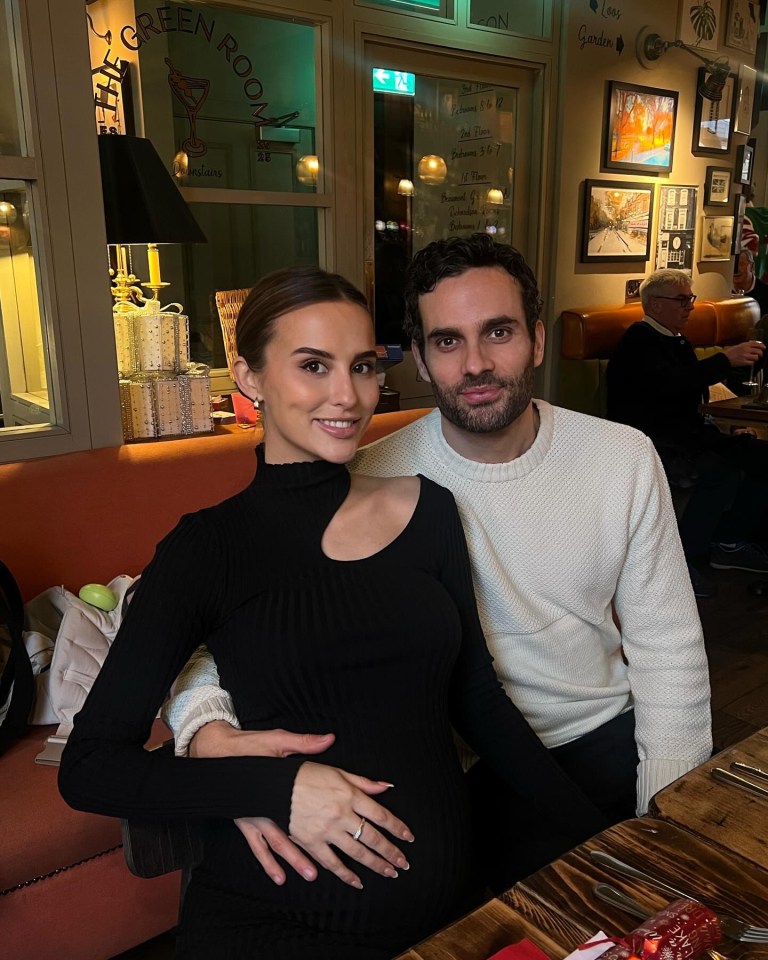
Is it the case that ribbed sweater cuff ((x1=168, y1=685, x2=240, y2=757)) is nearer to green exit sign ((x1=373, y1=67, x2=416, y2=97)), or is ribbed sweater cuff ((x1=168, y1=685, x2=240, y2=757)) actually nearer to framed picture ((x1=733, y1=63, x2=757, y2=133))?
green exit sign ((x1=373, y1=67, x2=416, y2=97))

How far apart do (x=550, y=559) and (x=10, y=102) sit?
1927mm

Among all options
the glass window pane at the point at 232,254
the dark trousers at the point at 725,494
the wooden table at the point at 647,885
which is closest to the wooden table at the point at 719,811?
the wooden table at the point at 647,885

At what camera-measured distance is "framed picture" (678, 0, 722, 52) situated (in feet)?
15.8

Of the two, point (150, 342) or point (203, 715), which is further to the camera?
point (150, 342)

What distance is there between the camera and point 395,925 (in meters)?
1.07

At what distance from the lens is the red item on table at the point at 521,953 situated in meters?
0.76

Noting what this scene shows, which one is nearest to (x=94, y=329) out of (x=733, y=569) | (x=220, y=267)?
(x=220, y=267)

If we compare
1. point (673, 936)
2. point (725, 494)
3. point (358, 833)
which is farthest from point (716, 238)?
point (673, 936)

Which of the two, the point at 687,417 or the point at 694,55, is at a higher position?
the point at 694,55

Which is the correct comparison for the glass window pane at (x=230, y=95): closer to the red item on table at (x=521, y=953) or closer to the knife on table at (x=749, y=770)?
the knife on table at (x=749, y=770)

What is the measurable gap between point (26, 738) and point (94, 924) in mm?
406

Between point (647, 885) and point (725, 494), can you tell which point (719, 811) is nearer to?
point (647, 885)

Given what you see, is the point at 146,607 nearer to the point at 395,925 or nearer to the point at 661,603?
the point at 395,925

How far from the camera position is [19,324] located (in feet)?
7.91
